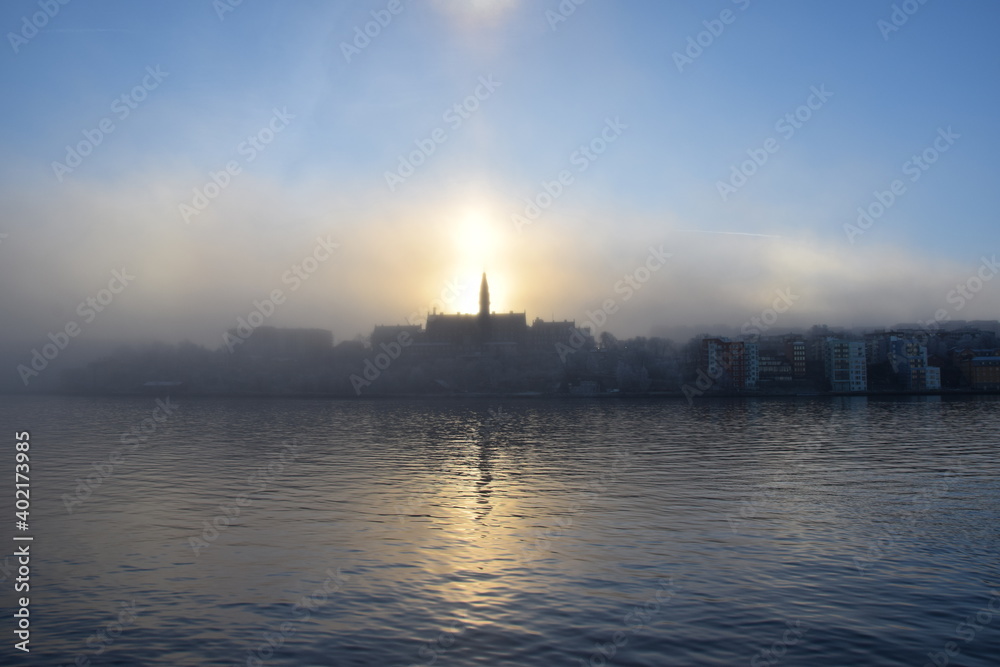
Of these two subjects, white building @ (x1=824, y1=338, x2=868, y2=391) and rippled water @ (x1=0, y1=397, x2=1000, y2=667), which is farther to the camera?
white building @ (x1=824, y1=338, x2=868, y2=391)

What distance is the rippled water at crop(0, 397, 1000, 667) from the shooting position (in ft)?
48.8

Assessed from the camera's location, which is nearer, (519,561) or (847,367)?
(519,561)

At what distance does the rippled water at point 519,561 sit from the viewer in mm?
14859

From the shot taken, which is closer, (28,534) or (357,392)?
(28,534)

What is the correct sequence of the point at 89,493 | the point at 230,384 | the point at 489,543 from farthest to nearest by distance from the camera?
the point at 230,384 → the point at 89,493 → the point at 489,543

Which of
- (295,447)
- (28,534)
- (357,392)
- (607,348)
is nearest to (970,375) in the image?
(607,348)

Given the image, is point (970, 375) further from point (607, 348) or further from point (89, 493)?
point (89, 493)

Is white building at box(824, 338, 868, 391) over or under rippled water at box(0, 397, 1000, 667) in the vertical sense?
over

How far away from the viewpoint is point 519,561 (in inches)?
827

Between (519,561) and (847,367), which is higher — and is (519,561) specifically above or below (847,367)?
below

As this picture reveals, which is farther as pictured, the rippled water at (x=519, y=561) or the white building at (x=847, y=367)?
the white building at (x=847, y=367)

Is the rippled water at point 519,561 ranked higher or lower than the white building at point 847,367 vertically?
lower

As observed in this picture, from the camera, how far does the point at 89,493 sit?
33625mm

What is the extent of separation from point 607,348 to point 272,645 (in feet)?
591
